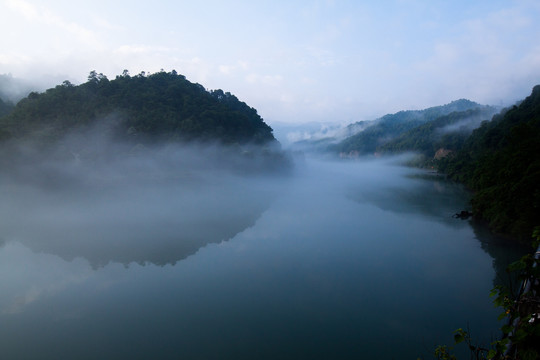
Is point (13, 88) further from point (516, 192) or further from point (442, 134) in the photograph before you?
point (442, 134)

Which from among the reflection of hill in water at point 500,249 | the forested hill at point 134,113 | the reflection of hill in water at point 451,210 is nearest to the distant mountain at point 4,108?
the forested hill at point 134,113

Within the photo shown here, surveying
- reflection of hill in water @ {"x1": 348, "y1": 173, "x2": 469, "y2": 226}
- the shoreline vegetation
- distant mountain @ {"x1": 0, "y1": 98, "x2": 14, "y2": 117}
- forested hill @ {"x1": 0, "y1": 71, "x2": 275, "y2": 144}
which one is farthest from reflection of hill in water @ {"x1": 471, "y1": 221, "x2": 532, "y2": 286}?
distant mountain @ {"x1": 0, "y1": 98, "x2": 14, "y2": 117}

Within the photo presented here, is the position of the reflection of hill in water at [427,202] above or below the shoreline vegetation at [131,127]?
below

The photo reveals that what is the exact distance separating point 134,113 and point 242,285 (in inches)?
1465

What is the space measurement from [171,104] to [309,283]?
136 feet

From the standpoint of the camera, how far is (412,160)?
80.2 m

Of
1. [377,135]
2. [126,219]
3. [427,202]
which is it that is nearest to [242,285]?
[126,219]

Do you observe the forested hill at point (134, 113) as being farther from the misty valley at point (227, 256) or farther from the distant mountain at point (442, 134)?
the distant mountain at point (442, 134)

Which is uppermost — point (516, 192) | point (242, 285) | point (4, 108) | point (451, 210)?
point (4, 108)

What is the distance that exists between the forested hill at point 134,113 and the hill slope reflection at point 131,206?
326 cm

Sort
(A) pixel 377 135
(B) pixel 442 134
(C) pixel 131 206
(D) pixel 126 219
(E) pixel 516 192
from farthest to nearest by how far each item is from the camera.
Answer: (A) pixel 377 135 → (B) pixel 442 134 → (C) pixel 131 206 → (D) pixel 126 219 → (E) pixel 516 192

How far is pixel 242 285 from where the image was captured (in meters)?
10.2

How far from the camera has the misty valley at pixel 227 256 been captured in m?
7.38

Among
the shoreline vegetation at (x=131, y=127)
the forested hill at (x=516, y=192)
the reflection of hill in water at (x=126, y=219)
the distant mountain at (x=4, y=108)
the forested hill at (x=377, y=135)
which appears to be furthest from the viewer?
the forested hill at (x=377, y=135)
